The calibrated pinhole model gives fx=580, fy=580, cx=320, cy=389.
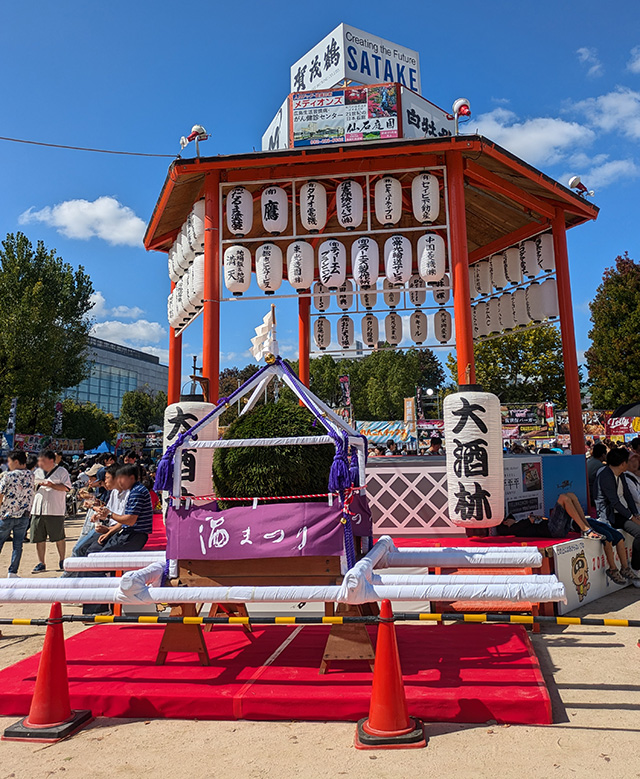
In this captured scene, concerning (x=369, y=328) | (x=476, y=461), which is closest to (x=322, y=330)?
(x=369, y=328)

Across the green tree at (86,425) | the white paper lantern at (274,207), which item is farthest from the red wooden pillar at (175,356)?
the green tree at (86,425)

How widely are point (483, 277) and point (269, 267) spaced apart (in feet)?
19.8

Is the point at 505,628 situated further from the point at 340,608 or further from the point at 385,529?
the point at 385,529

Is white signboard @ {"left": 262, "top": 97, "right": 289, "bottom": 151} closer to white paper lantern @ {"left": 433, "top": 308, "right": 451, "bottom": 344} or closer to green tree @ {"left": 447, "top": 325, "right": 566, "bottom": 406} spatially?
white paper lantern @ {"left": 433, "top": 308, "right": 451, "bottom": 344}

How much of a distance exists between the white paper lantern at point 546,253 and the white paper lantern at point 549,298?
0.29 metres

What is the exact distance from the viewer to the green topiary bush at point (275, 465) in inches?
189

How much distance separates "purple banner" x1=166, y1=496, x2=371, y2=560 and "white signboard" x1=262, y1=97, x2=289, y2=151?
26.4 ft

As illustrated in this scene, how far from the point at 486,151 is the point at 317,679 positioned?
870 cm

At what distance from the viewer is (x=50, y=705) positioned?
3893 millimetres

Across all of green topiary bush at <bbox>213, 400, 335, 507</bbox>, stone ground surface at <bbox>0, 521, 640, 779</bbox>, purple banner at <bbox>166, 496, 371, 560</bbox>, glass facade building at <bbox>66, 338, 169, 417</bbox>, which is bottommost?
stone ground surface at <bbox>0, 521, 640, 779</bbox>

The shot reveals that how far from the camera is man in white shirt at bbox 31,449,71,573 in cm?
886

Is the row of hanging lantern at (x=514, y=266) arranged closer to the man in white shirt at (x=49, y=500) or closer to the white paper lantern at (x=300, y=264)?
the white paper lantern at (x=300, y=264)

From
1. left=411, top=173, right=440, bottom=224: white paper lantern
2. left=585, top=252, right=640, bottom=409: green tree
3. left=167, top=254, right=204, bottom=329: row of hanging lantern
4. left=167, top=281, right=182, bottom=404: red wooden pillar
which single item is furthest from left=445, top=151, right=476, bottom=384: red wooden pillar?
left=585, top=252, right=640, bottom=409: green tree

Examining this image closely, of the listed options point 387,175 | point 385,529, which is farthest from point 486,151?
point 385,529
